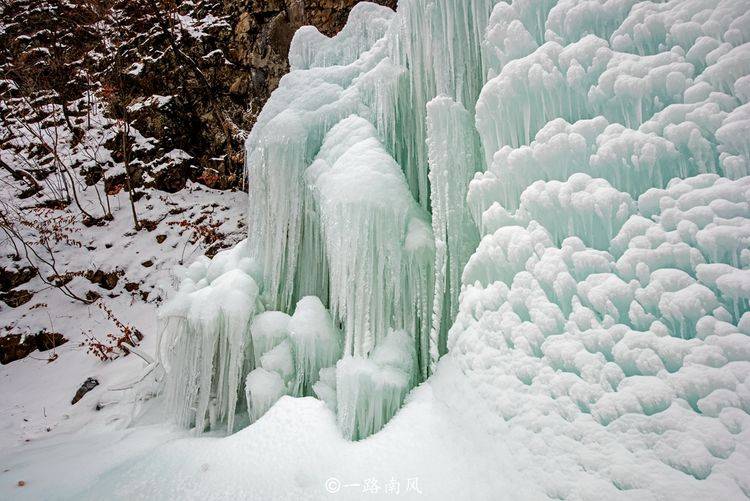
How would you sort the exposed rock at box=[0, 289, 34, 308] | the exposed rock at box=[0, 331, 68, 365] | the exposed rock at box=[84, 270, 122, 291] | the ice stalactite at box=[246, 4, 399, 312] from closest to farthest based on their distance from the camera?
the ice stalactite at box=[246, 4, 399, 312] < the exposed rock at box=[0, 331, 68, 365] < the exposed rock at box=[0, 289, 34, 308] < the exposed rock at box=[84, 270, 122, 291]

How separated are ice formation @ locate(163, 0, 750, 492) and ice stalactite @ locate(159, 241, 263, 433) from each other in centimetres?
3

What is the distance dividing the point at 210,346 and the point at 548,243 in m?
3.20

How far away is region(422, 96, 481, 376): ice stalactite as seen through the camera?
8.38 ft

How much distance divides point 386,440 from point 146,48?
49.7 ft

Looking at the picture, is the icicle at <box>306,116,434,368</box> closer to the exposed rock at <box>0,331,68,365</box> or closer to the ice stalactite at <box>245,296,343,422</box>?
the ice stalactite at <box>245,296,343,422</box>

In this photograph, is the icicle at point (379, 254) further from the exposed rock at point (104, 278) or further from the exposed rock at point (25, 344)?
the exposed rock at point (104, 278)

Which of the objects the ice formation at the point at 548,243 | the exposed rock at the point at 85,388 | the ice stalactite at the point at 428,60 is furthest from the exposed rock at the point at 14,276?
the ice stalactite at the point at 428,60

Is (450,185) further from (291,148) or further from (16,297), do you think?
(16,297)

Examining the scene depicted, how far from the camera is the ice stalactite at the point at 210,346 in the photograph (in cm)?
351

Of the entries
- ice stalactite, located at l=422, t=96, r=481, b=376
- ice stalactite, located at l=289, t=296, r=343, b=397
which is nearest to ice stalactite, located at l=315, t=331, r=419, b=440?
ice stalactite, located at l=422, t=96, r=481, b=376

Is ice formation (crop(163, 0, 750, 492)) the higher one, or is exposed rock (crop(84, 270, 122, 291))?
ice formation (crop(163, 0, 750, 492))

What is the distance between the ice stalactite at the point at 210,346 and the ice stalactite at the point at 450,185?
1.99 metres

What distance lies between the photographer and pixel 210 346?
3.55 m

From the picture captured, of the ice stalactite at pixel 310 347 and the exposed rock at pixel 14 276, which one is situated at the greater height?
the ice stalactite at pixel 310 347
